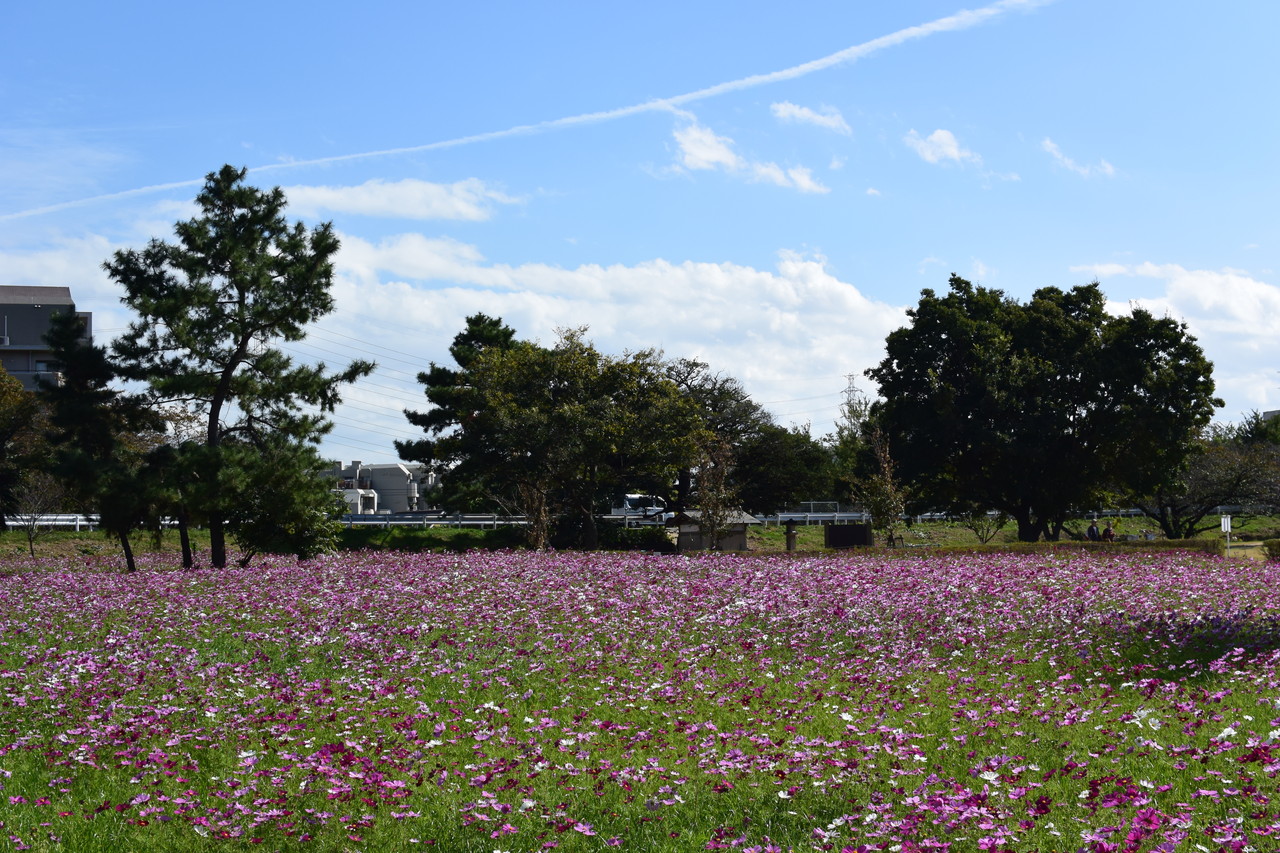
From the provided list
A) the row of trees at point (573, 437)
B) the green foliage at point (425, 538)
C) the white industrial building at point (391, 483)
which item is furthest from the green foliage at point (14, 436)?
the white industrial building at point (391, 483)

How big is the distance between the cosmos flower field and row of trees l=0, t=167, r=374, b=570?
9.29 metres

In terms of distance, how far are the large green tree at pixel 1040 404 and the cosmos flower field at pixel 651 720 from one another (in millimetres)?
21245

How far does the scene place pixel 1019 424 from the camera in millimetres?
38656

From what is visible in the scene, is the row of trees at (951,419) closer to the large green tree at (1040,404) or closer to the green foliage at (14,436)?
the large green tree at (1040,404)

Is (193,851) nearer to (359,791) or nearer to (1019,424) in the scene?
(359,791)

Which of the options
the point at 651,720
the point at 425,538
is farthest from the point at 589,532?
the point at 651,720

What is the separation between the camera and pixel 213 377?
92.1 ft

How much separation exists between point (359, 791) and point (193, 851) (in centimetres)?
120

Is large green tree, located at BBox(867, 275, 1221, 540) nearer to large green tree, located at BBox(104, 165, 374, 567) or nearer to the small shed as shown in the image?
the small shed

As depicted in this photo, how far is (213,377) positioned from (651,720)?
21.8 m

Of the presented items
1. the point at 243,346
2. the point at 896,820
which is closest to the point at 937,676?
the point at 896,820

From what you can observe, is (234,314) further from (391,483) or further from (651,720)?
(391,483)

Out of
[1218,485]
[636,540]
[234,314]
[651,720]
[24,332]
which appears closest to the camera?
[651,720]

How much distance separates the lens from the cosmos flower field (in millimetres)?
6789
